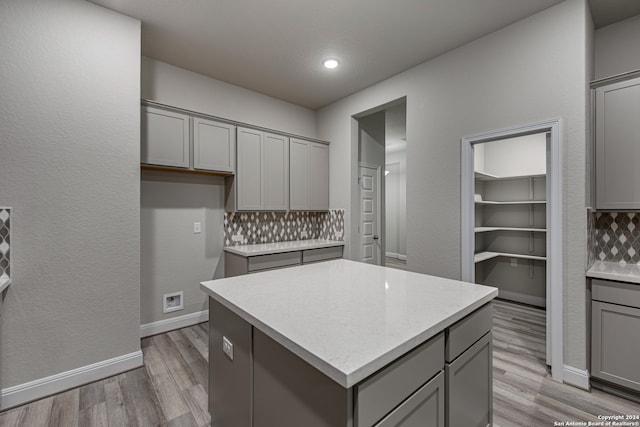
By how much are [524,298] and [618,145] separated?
8.37 feet

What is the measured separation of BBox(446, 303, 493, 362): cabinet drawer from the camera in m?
1.22

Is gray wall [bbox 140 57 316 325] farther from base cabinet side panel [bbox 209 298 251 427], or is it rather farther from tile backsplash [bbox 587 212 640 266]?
tile backsplash [bbox 587 212 640 266]

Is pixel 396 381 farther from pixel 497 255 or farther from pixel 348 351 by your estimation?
pixel 497 255

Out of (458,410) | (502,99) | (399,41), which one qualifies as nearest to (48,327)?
(458,410)

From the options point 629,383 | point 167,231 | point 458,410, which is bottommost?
point 629,383

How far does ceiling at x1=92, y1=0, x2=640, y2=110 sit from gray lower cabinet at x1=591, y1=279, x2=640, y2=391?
2228 mm

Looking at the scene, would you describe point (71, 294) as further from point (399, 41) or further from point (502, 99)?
point (502, 99)

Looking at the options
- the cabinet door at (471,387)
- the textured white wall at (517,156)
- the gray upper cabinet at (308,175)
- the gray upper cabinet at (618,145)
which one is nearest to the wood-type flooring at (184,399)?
the cabinet door at (471,387)

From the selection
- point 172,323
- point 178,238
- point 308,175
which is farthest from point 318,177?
point 172,323

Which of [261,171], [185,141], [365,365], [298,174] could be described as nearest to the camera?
[365,365]

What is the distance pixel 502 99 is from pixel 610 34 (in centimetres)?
108

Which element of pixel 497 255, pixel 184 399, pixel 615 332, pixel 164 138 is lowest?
pixel 184 399

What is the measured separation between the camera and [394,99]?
138 inches

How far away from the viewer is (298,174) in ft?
13.1
